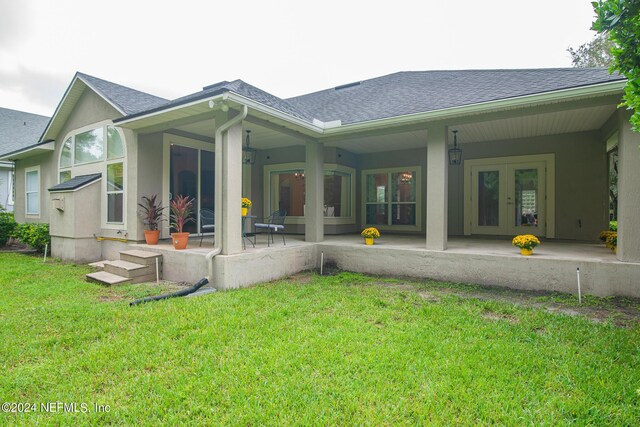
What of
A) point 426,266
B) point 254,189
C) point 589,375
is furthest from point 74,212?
point 589,375

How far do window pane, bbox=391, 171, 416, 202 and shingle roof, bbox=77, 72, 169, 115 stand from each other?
6.66 meters

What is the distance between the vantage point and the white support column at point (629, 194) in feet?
14.6

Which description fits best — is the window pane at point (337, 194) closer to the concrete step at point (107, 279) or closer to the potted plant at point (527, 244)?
the potted plant at point (527, 244)

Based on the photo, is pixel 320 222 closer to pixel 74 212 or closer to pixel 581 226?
pixel 74 212

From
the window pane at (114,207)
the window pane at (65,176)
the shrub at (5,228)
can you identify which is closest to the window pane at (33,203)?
the shrub at (5,228)

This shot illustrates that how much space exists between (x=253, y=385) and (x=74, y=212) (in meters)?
6.93

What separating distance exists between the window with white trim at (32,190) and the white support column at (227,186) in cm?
902

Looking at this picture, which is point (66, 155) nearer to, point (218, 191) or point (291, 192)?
point (291, 192)

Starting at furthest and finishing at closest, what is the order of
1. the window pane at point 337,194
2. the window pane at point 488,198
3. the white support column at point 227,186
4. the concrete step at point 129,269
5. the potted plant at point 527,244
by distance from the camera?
the window pane at point 337,194
the window pane at point 488,198
the concrete step at point 129,269
the potted plant at point 527,244
the white support column at point 227,186

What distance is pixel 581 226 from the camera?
7270mm

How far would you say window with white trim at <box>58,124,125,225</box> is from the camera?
6969 mm

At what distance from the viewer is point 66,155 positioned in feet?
28.0

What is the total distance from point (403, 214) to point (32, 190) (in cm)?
1205

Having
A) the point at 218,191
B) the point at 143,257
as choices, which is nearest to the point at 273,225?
the point at 218,191
